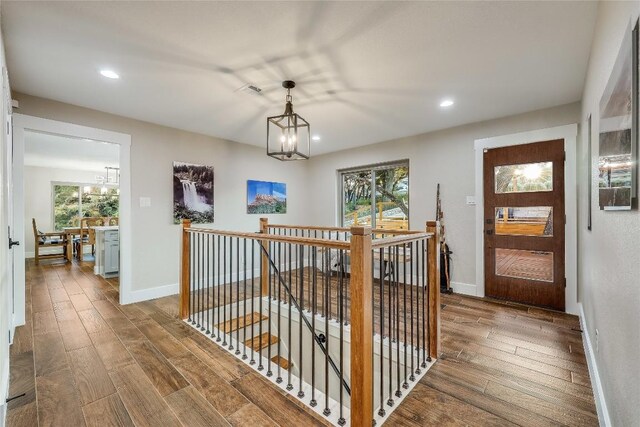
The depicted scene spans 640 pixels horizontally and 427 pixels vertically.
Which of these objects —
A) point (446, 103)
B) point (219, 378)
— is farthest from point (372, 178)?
point (219, 378)

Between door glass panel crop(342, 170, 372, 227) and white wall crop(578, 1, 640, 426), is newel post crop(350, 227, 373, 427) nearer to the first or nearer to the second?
white wall crop(578, 1, 640, 426)

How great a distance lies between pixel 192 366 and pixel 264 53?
2.44 meters

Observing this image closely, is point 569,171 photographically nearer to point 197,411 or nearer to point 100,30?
point 197,411

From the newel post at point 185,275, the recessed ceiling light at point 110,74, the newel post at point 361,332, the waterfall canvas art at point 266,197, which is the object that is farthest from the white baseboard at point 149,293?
the newel post at point 361,332

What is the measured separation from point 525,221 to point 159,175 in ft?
15.9

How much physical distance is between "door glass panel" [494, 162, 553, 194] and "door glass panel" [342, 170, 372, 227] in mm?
2142

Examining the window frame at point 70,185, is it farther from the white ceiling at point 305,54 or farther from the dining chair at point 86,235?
the white ceiling at point 305,54

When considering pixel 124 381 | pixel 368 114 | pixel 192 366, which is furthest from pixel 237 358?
pixel 368 114

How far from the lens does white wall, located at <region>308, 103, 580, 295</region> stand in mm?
3420

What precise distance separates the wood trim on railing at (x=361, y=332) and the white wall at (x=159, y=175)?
3.39 meters

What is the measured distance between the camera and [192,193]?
13.6 feet

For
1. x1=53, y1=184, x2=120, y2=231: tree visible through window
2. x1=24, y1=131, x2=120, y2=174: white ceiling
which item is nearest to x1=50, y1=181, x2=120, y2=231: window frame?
x1=53, y1=184, x2=120, y2=231: tree visible through window

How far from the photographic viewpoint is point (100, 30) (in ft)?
6.09

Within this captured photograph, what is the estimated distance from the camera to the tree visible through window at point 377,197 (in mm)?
4727
